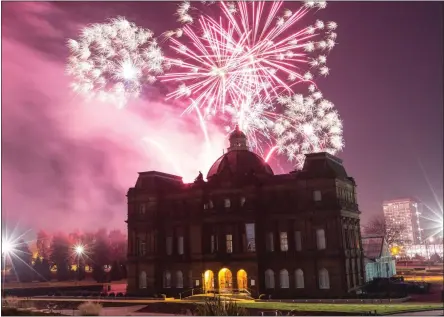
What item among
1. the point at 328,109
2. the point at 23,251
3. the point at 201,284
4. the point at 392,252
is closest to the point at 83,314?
the point at 23,251

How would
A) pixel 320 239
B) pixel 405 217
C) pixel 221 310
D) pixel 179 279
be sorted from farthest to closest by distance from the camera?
pixel 179 279, pixel 320 239, pixel 405 217, pixel 221 310

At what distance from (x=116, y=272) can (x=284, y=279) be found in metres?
19.5

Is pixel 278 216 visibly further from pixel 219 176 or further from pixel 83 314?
pixel 83 314

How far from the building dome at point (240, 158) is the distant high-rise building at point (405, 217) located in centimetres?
1186

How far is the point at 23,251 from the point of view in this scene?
3959 centimetres

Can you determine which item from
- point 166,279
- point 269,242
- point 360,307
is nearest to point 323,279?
point 269,242

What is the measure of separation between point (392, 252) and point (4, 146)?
3679 cm

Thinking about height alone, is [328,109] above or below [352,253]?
above

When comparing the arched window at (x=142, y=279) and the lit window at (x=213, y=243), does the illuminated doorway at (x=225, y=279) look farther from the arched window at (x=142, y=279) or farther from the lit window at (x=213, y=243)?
the arched window at (x=142, y=279)

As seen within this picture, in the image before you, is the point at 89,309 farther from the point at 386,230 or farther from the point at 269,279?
the point at 386,230

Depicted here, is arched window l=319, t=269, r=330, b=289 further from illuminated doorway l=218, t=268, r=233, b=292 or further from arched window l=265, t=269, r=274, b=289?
illuminated doorway l=218, t=268, r=233, b=292

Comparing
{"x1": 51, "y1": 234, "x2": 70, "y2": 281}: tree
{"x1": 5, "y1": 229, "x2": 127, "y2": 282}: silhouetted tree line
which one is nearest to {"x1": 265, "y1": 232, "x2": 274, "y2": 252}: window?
{"x1": 5, "y1": 229, "x2": 127, "y2": 282}: silhouetted tree line

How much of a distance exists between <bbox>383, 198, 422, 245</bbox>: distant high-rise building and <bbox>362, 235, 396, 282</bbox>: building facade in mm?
4881

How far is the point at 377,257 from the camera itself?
1934 inches
